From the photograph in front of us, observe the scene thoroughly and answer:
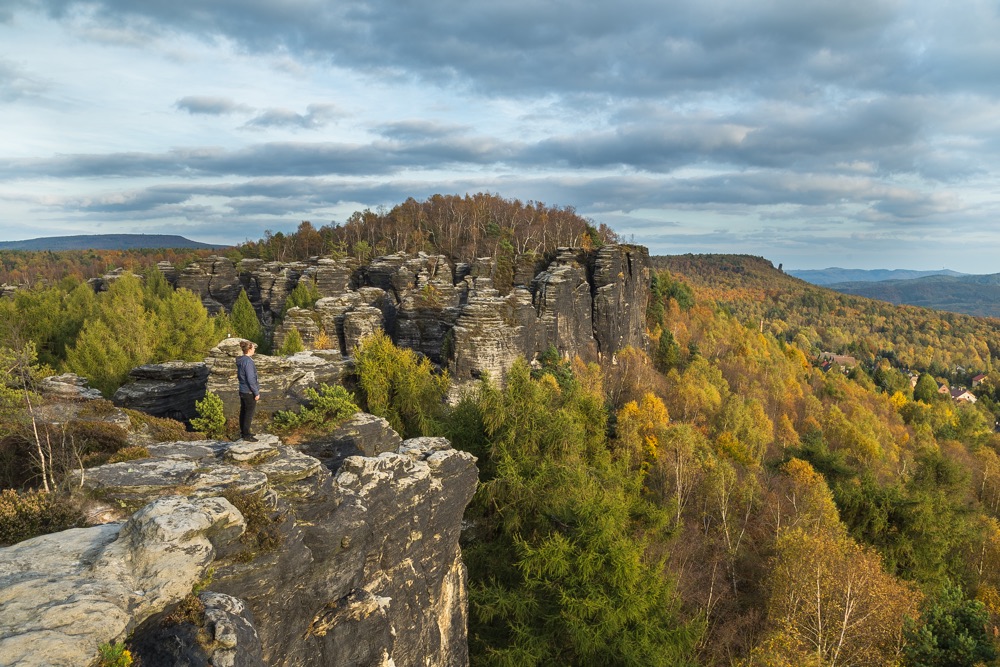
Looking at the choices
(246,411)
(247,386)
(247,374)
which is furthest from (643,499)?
(247,374)

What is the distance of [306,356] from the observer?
22.8 metres

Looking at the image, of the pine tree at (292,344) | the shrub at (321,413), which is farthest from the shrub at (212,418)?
the pine tree at (292,344)

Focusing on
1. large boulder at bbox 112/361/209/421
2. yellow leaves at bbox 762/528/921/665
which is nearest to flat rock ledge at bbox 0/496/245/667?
large boulder at bbox 112/361/209/421

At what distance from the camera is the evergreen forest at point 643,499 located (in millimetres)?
→ 16281

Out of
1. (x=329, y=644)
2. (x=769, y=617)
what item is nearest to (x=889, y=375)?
(x=769, y=617)

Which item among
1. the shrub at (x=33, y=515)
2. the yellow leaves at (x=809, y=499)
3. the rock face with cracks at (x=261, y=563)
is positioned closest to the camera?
the rock face with cracks at (x=261, y=563)

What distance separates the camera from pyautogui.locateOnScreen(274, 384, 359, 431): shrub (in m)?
16.4

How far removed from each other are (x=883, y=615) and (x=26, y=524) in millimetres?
28275

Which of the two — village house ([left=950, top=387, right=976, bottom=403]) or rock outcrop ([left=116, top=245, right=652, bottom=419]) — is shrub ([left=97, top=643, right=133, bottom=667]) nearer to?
rock outcrop ([left=116, top=245, right=652, bottom=419])

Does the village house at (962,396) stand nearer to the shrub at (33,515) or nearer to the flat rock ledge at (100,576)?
the flat rock ledge at (100,576)

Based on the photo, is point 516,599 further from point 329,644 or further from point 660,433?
point 660,433

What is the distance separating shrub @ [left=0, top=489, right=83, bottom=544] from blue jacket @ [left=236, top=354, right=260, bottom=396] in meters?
4.07

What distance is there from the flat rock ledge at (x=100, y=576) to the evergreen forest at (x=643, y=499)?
2158 millimetres

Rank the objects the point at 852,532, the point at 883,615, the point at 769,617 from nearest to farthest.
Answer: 1. the point at 883,615
2. the point at 769,617
3. the point at 852,532
